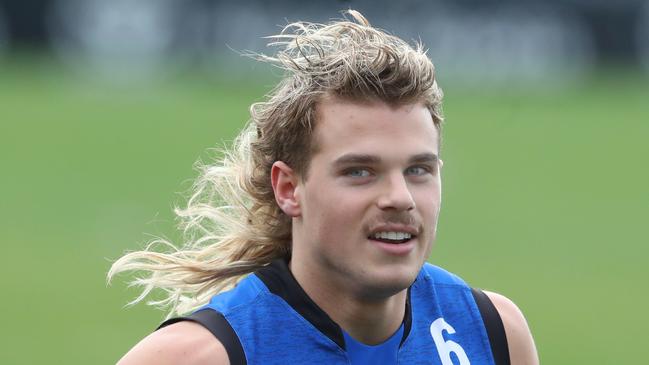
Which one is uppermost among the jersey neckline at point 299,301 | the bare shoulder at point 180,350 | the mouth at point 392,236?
the mouth at point 392,236

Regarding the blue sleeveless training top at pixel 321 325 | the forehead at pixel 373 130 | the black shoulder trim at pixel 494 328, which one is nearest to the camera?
the forehead at pixel 373 130

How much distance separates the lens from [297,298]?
4.98 m

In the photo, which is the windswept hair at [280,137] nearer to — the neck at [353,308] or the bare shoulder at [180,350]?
the neck at [353,308]

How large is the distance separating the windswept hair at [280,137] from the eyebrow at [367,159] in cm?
15

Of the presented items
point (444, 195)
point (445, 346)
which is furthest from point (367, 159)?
point (444, 195)

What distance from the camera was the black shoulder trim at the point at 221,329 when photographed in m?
4.71

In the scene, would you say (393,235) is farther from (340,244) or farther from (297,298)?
(297,298)

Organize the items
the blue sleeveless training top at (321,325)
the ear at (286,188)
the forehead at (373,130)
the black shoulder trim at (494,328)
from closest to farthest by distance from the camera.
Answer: the forehead at (373,130)
the blue sleeveless training top at (321,325)
the ear at (286,188)
the black shoulder trim at (494,328)

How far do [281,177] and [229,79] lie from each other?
69.3ft

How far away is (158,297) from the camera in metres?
12.2

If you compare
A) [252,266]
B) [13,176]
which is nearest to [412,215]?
[252,266]

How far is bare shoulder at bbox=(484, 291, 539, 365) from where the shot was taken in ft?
17.1

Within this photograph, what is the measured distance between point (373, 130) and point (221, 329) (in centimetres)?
82

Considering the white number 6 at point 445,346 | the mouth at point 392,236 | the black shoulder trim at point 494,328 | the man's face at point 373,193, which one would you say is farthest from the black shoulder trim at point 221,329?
the black shoulder trim at point 494,328
